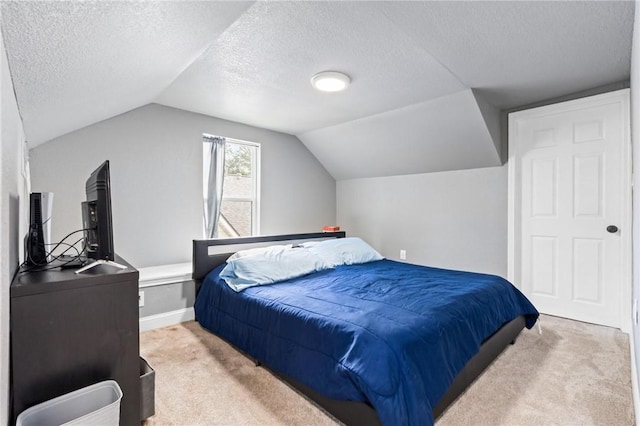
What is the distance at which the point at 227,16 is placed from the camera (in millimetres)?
1761

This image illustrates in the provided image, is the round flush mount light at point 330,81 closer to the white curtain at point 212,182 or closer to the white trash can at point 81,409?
the white curtain at point 212,182

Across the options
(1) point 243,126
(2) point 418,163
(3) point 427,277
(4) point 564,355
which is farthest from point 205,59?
(4) point 564,355

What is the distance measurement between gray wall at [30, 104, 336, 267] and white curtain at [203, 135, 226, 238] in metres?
0.10

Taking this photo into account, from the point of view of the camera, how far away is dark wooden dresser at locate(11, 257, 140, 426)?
1.27 meters

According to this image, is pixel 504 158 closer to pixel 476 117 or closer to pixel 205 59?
pixel 476 117

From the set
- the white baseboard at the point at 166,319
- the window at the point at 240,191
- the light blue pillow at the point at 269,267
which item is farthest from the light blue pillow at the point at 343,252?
the white baseboard at the point at 166,319

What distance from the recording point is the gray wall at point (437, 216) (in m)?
3.72

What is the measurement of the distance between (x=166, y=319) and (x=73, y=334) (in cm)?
174

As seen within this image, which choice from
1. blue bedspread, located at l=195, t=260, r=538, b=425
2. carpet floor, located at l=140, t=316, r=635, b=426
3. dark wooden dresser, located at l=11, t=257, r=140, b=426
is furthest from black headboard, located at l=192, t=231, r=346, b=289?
dark wooden dresser, located at l=11, t=257, r=140, b=426

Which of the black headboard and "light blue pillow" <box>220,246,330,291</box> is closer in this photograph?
"light blue pillow" <box>220,246,330,291</box>

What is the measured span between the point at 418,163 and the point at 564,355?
2.51m

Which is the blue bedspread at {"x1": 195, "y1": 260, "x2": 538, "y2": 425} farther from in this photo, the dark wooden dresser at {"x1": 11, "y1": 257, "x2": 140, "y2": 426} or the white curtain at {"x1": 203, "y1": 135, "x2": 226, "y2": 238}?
the white curtain at {"x1": 203, "y1": 135, "x2": 226, "y2": 238}

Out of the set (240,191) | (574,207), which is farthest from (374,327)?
(240,191)

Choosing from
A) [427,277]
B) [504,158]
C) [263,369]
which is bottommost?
[263,369]
